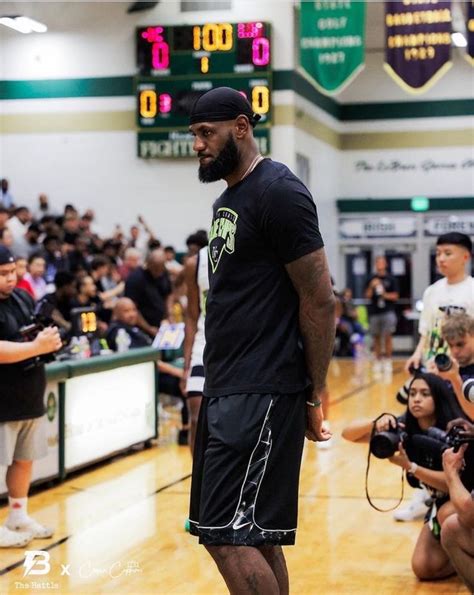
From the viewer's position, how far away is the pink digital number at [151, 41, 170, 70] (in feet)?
66.5

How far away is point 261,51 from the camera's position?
1953 cm

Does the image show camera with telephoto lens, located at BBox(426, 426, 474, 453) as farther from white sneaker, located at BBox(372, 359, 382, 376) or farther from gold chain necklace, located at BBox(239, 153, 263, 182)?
white sneaker, located at BBox(372, 359, 382, 376)

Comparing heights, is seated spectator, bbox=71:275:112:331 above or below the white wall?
below

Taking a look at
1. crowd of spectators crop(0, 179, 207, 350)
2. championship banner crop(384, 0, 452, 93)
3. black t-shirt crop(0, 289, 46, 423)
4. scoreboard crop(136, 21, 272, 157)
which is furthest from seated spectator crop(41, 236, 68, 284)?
black t-shirt crop(0, 289, 46, 423)

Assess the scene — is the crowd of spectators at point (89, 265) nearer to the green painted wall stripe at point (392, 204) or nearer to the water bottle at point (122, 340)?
the water bottle at point (122, 340)

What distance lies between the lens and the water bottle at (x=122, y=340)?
1148cm

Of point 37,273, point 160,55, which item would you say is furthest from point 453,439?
point 160,55

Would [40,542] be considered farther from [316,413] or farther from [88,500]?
[316,413]

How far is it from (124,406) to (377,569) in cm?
464

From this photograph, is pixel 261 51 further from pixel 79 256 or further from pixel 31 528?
pixel 31 528

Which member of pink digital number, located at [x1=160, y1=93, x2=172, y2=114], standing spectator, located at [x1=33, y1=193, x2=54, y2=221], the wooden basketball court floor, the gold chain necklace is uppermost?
pink digital number, located at [x1=160, y1=93, x2=172, y2=114]

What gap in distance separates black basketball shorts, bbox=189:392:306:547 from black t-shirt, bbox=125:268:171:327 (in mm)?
10002

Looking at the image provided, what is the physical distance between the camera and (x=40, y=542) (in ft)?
23.1

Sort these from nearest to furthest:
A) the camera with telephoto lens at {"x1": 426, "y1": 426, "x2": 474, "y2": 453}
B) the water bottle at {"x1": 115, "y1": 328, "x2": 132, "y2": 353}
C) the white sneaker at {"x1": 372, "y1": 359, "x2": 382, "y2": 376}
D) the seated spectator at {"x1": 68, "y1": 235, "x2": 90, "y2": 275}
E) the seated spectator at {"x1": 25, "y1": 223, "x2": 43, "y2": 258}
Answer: the camera with telephoto lens at {"x1": 426, "y1": 426, "x2": 474, "y2": 453} → the water bottle at {"x1": 115, "y1": 328, "x2": 132, "y2": 353} → the seated spectator at {"x1": 68, "y1": 235, "x2": 90, "y2": 275} → the seated spectator at {"x1": 25, "y1": 223, "x2": 43, "y2": 258} → the white sneaker at {"x1": 372, "y1": 359, "x2": 382, "y2": 376}
